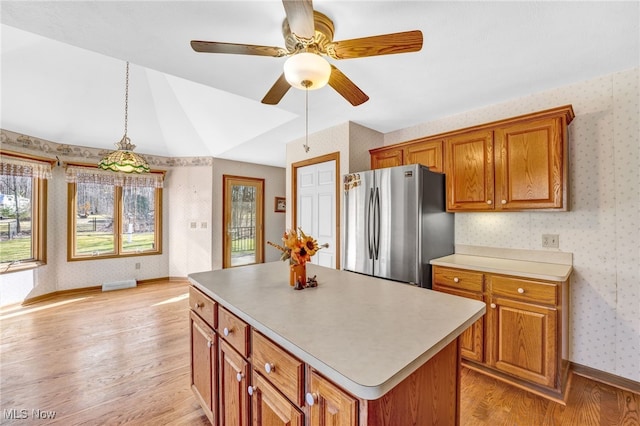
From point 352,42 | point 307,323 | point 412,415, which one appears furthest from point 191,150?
point 412,415

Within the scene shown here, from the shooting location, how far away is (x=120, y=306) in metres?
3.87

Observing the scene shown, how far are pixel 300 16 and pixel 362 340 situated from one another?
1326 millimetres

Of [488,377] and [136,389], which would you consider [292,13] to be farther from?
[488,377]

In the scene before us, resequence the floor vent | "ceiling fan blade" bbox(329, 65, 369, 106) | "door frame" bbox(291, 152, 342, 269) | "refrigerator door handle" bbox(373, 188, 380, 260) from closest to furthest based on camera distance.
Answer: "ceiling fan blade" bbox(329, 65, 369, 106)
"refrigerator door handle" bbox(373, 188, 380, 260)
"door frame" bbox(291, 152, 342, 269)
the floor vent

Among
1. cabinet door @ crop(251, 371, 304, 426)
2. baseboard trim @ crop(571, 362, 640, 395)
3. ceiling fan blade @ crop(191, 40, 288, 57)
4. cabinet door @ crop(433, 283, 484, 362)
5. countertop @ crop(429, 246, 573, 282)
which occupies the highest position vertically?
ceiling fan blade @ crop(191, 40, 288, 57)

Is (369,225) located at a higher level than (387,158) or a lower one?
lower

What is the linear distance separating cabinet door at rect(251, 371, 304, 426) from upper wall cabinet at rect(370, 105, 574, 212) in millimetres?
2359

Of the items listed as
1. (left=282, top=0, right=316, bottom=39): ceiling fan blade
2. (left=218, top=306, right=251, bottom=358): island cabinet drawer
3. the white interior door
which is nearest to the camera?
(left=282, top=0, right=316, bottom=39): ceiling fan blade

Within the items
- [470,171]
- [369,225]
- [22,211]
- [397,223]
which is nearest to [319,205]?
[369,225]

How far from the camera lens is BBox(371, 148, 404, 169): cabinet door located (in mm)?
3090

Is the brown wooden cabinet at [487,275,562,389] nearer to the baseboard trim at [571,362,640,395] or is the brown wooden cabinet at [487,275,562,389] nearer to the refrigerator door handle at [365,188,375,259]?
the baseboard trim at [571,362,640,395]

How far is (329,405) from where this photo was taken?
2.66 ft

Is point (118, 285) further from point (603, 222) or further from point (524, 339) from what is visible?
point (603, 222)


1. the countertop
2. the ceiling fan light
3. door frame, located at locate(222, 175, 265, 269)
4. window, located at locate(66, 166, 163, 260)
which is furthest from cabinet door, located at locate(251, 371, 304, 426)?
window, located at locate(66, 166, 163, 260)
